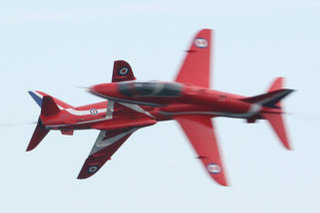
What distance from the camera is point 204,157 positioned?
3472cm

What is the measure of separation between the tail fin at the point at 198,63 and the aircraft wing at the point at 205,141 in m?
2.01

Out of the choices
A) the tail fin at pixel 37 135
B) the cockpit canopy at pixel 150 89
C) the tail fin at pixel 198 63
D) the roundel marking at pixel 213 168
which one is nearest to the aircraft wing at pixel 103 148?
the tail fin at pixel 37 135

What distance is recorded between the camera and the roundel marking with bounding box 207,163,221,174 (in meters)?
34.1

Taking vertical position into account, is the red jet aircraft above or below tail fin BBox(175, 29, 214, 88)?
below

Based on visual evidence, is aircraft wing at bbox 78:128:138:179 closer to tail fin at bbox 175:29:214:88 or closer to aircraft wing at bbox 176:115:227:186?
aircraft wing at bbox 176:115:227:186

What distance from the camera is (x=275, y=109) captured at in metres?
35.8

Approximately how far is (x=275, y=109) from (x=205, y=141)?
3591mm

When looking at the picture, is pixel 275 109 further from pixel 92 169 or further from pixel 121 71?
pixel 92 169

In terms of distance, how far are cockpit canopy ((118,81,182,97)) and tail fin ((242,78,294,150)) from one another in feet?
11.2

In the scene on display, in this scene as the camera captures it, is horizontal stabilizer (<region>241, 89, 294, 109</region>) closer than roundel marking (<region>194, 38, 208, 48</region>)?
Yes

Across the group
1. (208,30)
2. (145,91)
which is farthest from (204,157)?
(208,30)

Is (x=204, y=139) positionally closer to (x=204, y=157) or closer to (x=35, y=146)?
(x=204, y=157)

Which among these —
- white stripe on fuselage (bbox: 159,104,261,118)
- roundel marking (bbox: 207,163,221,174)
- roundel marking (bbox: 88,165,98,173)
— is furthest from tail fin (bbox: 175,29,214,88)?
roundel marking (bbox: 88,165,98,173)

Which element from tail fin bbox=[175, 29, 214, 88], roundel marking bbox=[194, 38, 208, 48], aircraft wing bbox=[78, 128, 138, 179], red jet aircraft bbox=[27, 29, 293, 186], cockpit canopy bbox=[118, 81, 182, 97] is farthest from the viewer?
roundel marking bbox=[194, 38, 208, 48]
